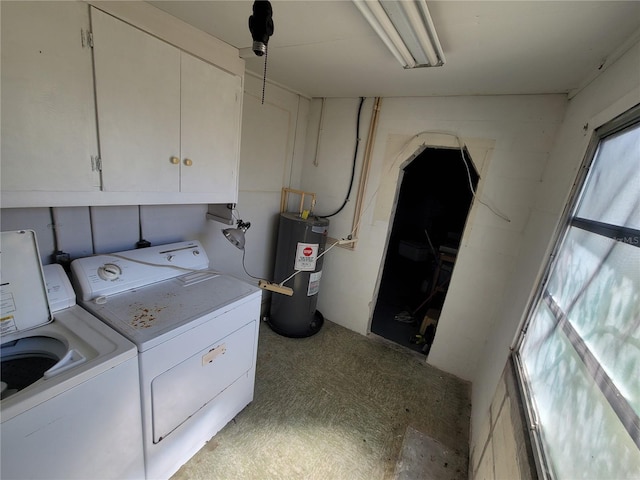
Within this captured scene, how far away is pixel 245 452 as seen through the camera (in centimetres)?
158

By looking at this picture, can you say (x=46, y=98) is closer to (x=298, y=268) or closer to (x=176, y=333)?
(x=176, y=333)

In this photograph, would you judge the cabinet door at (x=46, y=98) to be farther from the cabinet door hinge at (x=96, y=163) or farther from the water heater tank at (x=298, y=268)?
the water heater tank at (x=298, y=268)

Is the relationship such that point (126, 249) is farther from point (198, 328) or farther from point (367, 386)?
point (367, 386)

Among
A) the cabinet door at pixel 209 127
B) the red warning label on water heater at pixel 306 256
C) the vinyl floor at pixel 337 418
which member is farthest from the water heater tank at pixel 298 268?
the cabinet door at pixel 209 127

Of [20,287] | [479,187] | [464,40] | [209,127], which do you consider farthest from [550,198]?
[20,287]

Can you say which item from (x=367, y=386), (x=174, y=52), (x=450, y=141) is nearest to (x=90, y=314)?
(x=174, y=52)

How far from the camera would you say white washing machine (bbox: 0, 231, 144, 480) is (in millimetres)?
848

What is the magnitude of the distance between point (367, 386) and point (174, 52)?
2624 mm

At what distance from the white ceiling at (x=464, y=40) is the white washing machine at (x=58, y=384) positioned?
1.44 meters

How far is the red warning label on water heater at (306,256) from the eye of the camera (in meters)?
2.54

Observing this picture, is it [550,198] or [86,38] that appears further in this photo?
[550,198]

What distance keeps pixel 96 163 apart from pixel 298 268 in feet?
5.64

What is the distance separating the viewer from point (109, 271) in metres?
1.41

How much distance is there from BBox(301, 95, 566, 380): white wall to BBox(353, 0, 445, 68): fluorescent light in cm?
85
